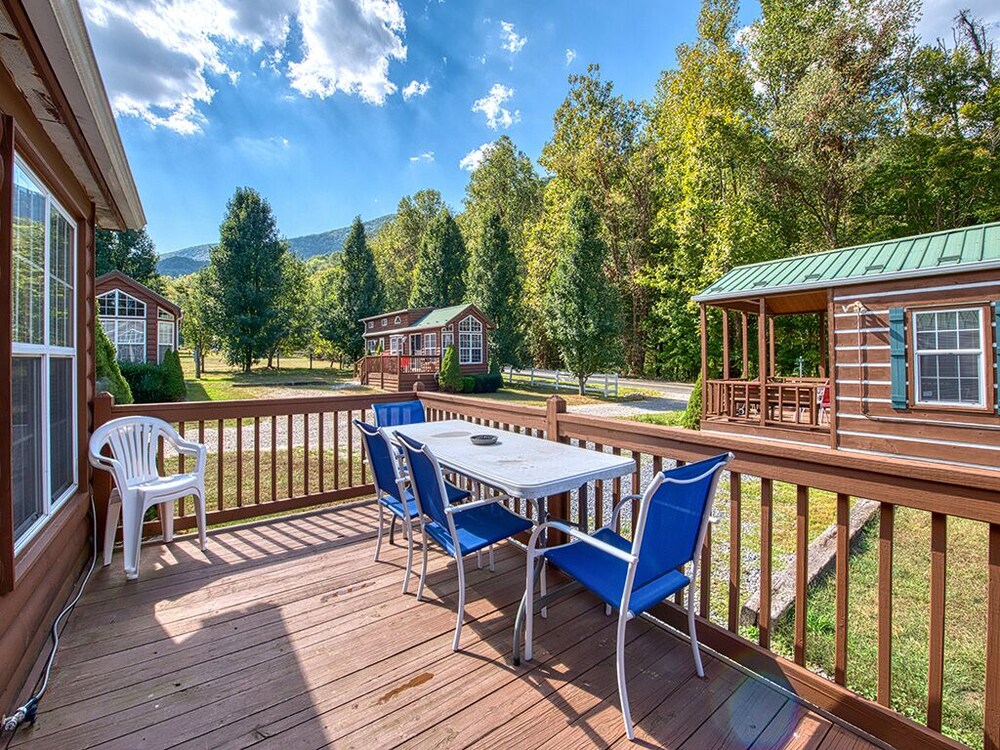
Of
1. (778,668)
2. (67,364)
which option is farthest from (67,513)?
(778,668)

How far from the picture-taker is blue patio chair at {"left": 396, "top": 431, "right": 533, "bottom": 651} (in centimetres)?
204

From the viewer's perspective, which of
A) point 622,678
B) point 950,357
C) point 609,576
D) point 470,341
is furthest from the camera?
point 470,341

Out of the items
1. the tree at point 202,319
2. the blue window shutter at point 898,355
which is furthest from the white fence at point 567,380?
the tree at point 202,319

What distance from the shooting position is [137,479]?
3.02 metres

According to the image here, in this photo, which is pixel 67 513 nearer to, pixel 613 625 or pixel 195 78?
pixel 613 625

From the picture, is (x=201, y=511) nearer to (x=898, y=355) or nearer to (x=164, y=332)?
(x=898, y=355)

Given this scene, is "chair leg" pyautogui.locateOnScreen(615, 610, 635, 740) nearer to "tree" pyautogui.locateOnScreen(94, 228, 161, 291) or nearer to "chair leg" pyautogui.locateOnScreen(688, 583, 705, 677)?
"chair leg" pyautogui.locateOnScreen(688, 583, 705, 677)

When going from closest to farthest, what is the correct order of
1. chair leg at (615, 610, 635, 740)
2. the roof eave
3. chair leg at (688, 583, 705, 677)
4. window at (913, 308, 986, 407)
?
chair leg at (615, 610, 635, 740) → chair leg at (688, 583, 705, 677) → the roof eave → window at (913, 308, 986, 407)

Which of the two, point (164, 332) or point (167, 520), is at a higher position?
point (164, 332)

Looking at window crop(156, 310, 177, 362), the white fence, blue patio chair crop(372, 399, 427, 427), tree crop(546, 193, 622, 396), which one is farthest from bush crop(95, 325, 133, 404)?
window crop(156, 310, 177, 362)

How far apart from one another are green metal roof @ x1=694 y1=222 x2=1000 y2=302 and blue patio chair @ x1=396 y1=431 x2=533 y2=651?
6.72 m

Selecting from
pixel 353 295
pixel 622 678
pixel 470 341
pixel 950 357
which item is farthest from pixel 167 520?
pixel 353 295

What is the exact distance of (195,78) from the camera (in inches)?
355

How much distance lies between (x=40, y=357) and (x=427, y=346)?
18.3m
